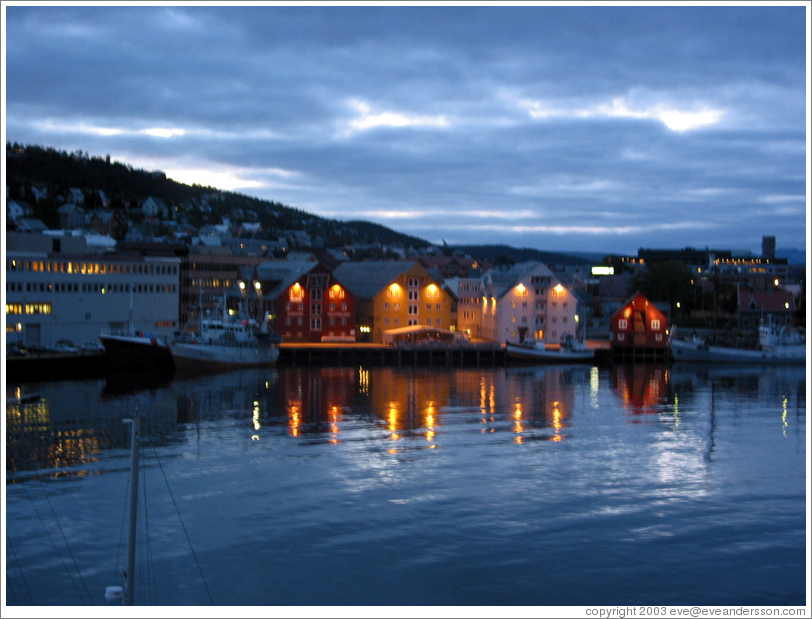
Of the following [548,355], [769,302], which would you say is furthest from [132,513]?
[769,302]

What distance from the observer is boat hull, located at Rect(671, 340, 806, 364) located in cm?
5425

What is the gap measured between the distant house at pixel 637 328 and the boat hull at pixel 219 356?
22401 millimetres

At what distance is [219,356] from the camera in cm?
4616

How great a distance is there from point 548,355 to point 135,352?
24.6m

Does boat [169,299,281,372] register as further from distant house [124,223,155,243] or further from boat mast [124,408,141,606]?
distant house [124,223,155,243]

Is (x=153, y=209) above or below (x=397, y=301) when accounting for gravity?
above

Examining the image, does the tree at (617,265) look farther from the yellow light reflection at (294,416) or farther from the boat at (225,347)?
the yellow light reflection at (294,416)

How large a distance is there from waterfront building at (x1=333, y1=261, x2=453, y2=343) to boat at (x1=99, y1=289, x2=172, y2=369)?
16.7m

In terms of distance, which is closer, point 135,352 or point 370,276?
point 135,352

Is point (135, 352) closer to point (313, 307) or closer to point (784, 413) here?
point (313, 307)

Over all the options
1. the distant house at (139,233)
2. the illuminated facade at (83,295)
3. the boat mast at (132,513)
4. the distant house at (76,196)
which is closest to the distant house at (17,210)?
the distant house at (139,233)

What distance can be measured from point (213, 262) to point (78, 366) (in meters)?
22.3

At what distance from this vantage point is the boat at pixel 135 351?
43750 mm

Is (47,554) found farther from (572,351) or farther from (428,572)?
(572,351)
